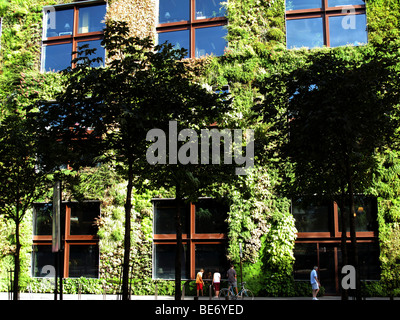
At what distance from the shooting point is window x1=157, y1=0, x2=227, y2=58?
893 inches

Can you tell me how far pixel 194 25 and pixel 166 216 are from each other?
32.4 ft

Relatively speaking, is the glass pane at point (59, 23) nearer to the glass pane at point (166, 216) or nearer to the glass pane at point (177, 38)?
the glass pane at point (177, 38)

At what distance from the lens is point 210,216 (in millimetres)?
20969

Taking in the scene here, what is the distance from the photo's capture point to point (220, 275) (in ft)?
65.9

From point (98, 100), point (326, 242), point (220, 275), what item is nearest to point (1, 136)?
point (98, 100)

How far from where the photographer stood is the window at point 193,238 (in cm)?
2055

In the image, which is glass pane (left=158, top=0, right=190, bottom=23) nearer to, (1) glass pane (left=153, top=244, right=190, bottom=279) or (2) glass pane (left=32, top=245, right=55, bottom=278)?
(1) glass pane (left=153, top=244, right=190, bottom=279)

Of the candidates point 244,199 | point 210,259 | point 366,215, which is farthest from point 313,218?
point 210,259

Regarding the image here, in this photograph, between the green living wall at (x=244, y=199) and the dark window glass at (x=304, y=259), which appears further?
the dark window glass at (x=304, y=259)

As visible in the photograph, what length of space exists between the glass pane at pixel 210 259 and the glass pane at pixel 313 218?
367 centimetres

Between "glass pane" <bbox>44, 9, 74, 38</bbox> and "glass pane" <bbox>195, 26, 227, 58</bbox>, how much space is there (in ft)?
24.4

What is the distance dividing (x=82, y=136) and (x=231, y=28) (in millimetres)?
13371

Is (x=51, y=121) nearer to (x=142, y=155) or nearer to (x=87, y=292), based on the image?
(x=142, y=155)

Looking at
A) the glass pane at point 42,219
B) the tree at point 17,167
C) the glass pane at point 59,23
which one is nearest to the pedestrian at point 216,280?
the tree at point 17,167
